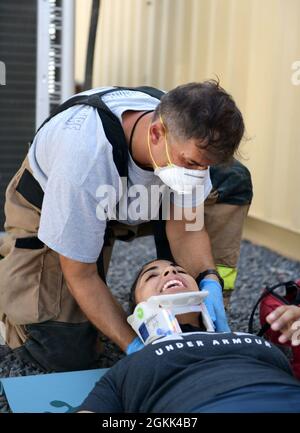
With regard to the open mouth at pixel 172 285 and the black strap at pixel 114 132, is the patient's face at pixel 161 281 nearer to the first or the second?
the open mouth at pixel 172 285

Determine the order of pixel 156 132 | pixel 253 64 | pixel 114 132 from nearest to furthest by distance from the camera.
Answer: pixel 156 132 → pixel 114 132 → pixel 253 64

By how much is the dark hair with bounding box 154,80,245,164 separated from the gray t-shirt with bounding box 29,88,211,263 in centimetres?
32

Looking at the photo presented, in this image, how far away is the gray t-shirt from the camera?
2.65m

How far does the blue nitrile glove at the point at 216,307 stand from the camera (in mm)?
2889

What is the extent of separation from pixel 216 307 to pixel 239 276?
6.20 feet

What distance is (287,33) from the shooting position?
482 centimetres

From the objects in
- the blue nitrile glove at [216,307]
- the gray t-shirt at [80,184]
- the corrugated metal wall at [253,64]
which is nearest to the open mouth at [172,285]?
the blue nitrile glove at [216,307]

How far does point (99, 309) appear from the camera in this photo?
2.79m

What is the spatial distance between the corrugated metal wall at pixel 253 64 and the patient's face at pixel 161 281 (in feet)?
7.56

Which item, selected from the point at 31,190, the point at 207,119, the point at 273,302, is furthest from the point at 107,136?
the point at 273,302

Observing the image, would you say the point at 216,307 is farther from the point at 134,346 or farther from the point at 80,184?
the point at 80,184

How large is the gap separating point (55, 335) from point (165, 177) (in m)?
0.98

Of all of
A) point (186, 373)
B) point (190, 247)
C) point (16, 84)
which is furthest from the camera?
point (16, 84)

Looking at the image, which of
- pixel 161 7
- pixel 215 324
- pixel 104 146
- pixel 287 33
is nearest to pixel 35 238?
pixel 104 146
